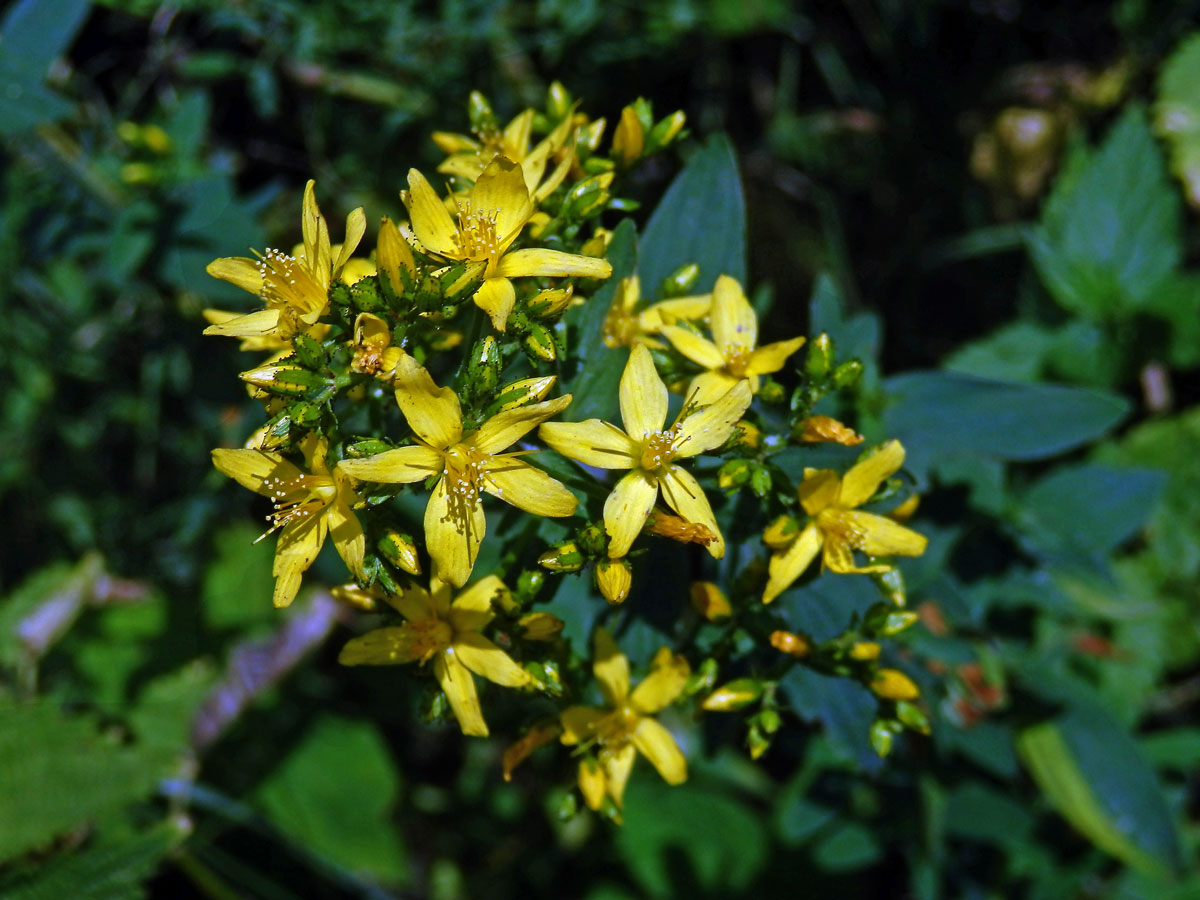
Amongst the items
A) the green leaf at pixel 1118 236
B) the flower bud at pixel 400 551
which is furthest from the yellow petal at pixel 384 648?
Result: the green leaf at pixel 1118 236

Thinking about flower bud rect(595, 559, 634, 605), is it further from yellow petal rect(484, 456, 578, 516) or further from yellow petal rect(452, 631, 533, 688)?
yellow petal rect(452, 631, 533, 688)

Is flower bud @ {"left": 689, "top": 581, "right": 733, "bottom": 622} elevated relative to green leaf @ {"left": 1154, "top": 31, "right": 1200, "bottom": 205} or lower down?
lower down

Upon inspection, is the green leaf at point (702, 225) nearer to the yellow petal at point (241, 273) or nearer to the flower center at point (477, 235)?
the flower center at point (477, 235)

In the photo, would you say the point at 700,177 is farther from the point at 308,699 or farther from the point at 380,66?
the point at 308,699

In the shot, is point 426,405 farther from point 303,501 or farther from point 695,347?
point 695,347

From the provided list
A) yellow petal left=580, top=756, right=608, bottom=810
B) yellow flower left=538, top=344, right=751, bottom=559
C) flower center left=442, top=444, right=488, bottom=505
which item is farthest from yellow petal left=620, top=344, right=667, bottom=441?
yellow petal left=580, top=756, right=608, bottom=810
